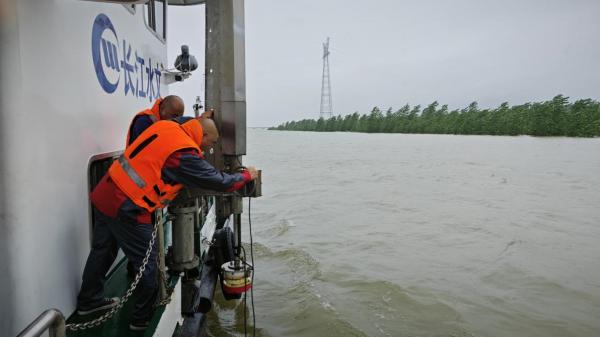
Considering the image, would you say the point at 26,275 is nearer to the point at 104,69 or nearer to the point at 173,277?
the point at 173,277

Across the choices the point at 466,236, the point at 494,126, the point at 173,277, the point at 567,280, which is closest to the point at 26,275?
the point at 173,277

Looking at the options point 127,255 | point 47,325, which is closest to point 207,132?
point 127,255

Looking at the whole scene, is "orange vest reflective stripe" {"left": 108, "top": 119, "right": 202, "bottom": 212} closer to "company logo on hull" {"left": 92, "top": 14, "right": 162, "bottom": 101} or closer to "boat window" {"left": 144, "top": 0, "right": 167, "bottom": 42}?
"company logo on hull" {"left": 92, "top": 14, "right": 162, "bottom": 101}

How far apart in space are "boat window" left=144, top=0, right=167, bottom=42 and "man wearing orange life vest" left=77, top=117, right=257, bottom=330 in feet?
8.43

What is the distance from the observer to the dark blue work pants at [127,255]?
9.07 feet

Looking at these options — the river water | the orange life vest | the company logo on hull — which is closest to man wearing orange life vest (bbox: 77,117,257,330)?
the orange life vest

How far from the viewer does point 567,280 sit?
685 centimetres

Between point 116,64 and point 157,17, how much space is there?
2043 millimetres

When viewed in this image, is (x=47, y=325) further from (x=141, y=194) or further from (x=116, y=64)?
(x=116, y=64)

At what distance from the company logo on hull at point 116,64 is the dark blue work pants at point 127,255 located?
3.66ft

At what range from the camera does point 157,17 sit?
5.25 metres

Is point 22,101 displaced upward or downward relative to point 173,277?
upward

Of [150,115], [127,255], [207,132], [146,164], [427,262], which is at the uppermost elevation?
[150,115]

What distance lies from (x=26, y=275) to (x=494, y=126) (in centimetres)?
5337
